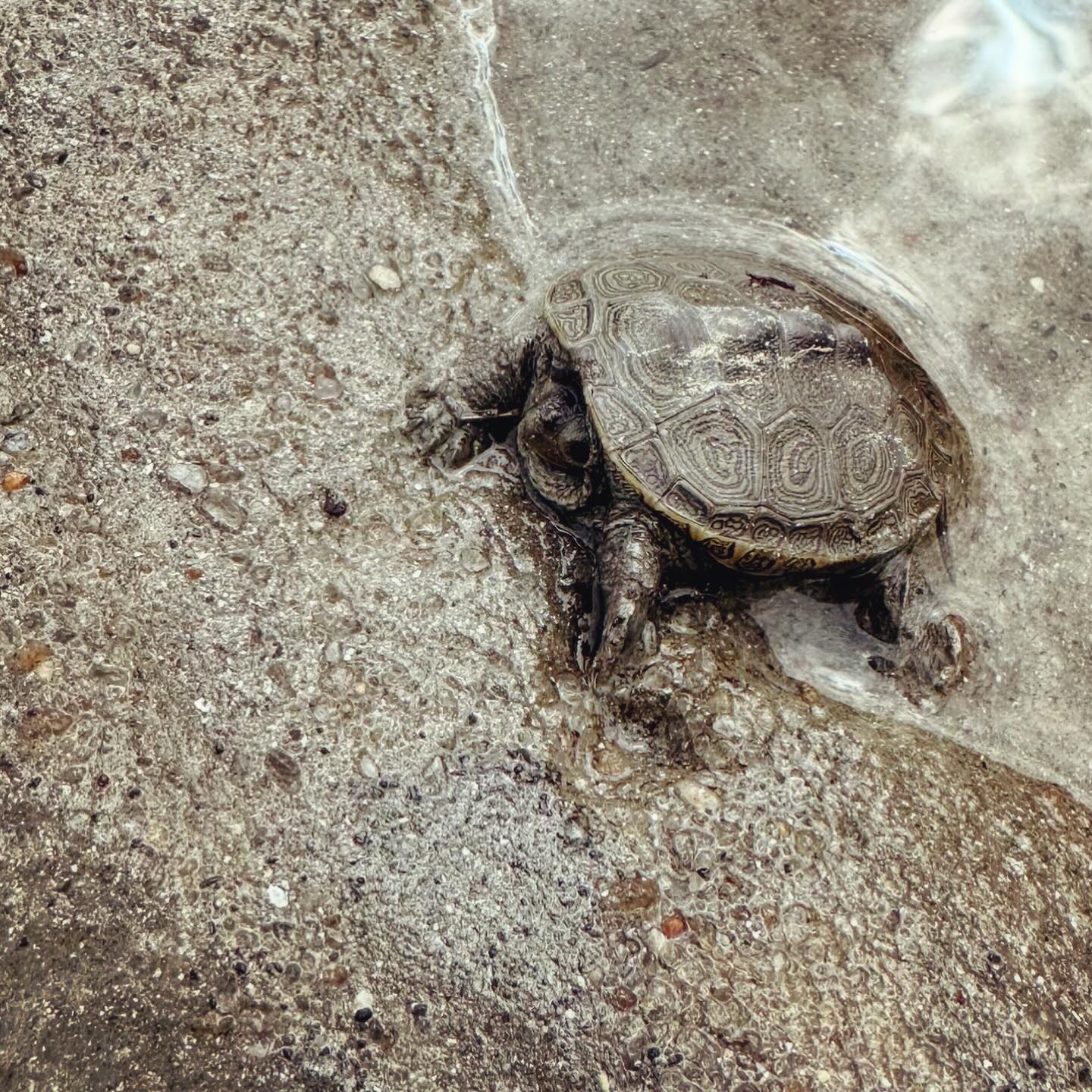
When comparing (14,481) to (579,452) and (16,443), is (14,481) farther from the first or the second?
(579,452)

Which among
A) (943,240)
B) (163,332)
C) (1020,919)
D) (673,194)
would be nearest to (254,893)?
(163,332)

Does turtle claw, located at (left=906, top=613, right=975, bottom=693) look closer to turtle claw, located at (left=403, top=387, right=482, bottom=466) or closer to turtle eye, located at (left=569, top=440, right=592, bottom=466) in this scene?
turtle eye, located at (left=569, top=440, right=592, bottom=466)

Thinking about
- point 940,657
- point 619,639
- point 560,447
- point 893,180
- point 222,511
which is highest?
point 893,180

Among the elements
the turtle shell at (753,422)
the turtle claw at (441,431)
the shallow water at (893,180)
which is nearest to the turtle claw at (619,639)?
the turtle shell at (753,422)

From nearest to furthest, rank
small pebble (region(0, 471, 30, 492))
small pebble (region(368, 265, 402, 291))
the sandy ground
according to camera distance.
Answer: the sandy ground < small pebble (region(0, 471, 30, 492)) < small pebble (region(368, 265, 402, 291))

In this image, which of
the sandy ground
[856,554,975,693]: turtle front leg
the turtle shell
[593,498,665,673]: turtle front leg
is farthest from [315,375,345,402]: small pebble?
[856,554,975,693]: turtle front leg

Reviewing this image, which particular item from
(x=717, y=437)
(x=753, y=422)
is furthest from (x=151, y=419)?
(x=753, y=422)

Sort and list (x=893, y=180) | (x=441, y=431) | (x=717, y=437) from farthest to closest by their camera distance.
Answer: (x=893, y=180), (x=441, y=431), (x=717, y=437)
